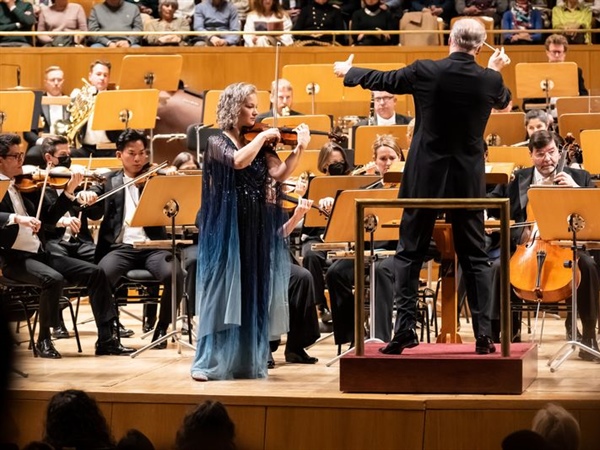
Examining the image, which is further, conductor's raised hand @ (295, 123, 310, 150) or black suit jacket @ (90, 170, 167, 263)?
black suit jacket @ (90, 170, 167, 263)

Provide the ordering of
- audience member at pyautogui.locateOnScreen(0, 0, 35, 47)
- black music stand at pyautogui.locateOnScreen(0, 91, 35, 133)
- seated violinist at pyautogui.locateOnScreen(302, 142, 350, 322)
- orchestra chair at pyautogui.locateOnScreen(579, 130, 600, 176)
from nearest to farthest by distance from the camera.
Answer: seated violinist at pyautogui.locateOnScreen(302, 142, 350, 322), orchestra chair at pyautogui.locateOnScreen(579, 130, 600, 176), black music stand at pyautogui.locateOnScreen(0, 91, 35, 133), audience member at pyautogui.locateOnScreen(0, 0, 35, 47)

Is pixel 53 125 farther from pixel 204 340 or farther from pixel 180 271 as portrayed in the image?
pixel 204 340

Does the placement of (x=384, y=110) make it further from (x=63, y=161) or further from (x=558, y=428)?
(x=558, y=428)

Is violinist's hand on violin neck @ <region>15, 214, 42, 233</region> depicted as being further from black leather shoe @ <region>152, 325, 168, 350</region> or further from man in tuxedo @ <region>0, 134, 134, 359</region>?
black leather shoe @ <region>152, 325, 168, 350</region>

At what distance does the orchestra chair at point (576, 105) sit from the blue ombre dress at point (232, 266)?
3719 mm

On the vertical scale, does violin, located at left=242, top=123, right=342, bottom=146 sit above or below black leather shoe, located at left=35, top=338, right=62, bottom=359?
above

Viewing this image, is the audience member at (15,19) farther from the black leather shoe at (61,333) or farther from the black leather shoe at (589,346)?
the black leather shoe at (589,346)

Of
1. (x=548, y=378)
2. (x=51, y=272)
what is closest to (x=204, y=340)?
(x=51, y=272)

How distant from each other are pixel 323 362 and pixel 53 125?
430 cm

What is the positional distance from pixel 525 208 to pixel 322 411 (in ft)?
6.44

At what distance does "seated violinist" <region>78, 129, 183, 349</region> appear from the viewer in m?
5.64

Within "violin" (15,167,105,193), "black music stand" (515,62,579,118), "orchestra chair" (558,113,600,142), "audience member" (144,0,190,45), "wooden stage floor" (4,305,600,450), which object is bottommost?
"wooden stage floor" (4,305,600,450)

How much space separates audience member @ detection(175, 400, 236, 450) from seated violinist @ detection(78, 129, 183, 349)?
2.63m

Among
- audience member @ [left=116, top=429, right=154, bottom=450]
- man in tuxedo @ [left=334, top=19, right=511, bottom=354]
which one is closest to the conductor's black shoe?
man in tuxedo @ [left=334, top=19, right=511, bottom=354]
